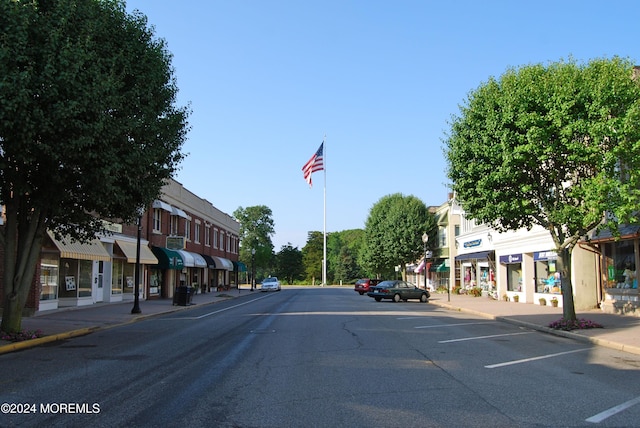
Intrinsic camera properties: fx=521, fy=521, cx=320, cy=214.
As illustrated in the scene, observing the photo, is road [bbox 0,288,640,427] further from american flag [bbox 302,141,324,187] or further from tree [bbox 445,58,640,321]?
american flag [bbox 302,141,324,187]

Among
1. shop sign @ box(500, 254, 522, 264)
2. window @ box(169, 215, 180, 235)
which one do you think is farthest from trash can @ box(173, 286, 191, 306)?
shop sign @ box(500, 254, 522, 264)

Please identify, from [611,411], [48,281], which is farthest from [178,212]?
[611,411]

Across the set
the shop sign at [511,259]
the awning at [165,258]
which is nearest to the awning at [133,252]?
the awning at [165,258]

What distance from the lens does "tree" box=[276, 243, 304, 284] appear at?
11200 cm

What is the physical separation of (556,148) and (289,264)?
98031 mm

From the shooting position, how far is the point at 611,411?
22.7 ft

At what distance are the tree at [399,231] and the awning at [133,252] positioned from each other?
29.1 m

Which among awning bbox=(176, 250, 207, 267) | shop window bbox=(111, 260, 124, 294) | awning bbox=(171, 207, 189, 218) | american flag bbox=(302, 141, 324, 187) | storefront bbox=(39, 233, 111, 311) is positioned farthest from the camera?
american flag bbox=(302, 141, 324, 187)

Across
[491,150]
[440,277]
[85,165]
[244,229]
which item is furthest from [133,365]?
[244,229]

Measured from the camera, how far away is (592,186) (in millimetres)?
14906

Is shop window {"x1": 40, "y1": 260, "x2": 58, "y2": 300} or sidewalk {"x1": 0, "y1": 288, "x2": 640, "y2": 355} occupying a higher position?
shop window {"x1": 40, "y1": 260, "x2": 58, "y2": 300}

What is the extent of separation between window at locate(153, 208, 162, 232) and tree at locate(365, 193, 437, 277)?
2710 centimetres

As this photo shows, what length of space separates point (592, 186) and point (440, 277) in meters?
38.0

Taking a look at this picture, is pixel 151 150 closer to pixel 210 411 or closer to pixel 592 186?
pixel 210 411
